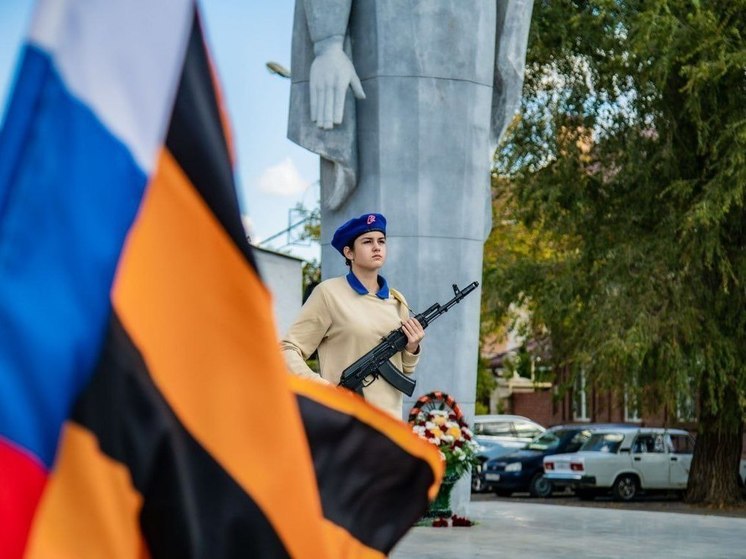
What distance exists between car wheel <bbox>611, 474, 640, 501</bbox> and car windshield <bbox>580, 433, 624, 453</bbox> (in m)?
0.59

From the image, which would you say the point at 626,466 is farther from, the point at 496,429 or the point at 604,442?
the point at 496,429

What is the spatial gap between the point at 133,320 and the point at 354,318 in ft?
17.2

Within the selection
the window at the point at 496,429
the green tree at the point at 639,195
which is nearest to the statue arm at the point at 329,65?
the green tree at the point at 639,195

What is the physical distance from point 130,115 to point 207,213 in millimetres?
149

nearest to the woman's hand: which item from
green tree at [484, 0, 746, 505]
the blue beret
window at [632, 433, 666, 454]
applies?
the blue beret

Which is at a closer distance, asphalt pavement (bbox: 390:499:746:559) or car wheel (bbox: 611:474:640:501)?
asphalt pavement (bbox: 390:499:746:559)

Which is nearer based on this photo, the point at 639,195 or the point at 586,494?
the point at 639,195

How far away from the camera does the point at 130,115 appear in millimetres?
1693

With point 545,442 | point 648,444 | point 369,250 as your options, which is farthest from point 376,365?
point 545,442

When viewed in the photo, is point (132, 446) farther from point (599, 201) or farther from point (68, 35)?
point (599, 201)

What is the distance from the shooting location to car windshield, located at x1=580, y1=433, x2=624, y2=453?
29.1m

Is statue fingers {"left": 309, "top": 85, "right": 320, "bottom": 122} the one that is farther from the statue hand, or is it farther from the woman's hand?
the woman's hand

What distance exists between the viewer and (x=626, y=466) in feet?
94.9

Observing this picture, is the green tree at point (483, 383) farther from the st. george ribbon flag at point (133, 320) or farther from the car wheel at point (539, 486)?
the st. george ribbon flag at point (133, 320)
